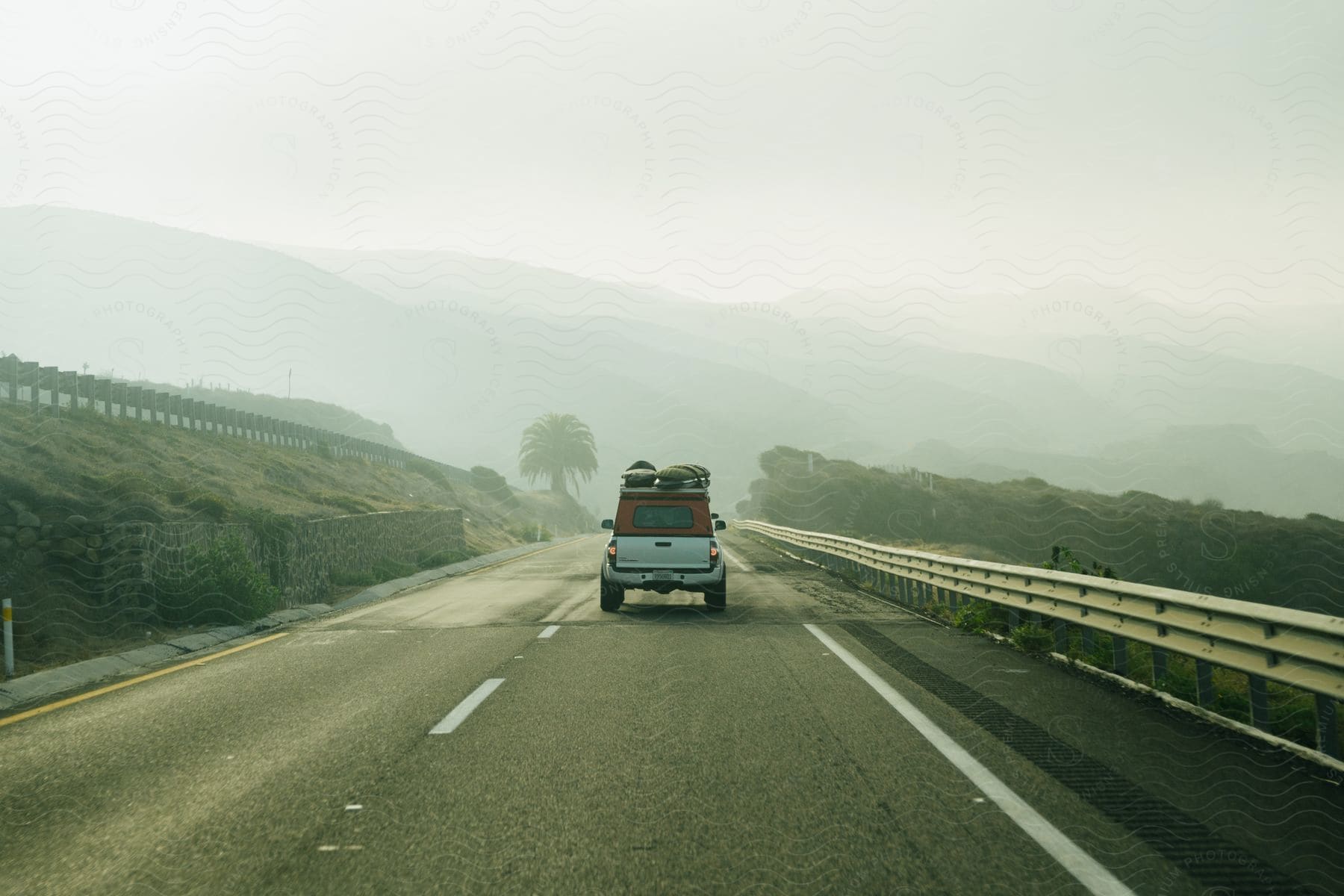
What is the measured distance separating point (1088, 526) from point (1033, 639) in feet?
271

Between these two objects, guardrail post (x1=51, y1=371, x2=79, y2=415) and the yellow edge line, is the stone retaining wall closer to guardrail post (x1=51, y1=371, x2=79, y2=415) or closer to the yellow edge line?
the yellow edge line

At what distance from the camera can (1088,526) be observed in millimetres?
87312

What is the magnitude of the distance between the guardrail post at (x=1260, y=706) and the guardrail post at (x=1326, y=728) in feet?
2.37

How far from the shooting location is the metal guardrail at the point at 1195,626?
622cm

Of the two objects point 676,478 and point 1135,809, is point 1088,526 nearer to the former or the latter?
point 676,478

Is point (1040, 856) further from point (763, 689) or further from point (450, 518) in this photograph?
point (450, 518)

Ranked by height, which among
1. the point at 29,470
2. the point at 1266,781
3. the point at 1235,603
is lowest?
the point at 1266,781

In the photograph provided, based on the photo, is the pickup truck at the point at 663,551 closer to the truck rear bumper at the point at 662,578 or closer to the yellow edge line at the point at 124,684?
the truck rear bumper at the point at 662,578

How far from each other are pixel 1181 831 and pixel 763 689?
4442 mm

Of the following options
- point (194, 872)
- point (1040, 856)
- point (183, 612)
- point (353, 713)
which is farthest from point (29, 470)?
point (1040, 856)

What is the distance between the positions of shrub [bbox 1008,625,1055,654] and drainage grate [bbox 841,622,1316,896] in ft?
10.1

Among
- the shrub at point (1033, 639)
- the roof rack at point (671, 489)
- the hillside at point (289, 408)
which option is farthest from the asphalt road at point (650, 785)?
the hillside at point (289, 408)

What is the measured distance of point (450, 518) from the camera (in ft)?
125

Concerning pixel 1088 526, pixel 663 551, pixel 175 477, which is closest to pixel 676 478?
pixel 663 551
